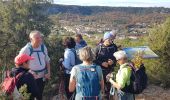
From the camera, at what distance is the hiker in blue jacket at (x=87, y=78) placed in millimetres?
6000

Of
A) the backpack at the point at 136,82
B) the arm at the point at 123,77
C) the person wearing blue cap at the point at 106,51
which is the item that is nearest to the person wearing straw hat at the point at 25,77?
the arm at the point at 123,77

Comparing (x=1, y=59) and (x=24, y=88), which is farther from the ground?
(x=24, y=88)

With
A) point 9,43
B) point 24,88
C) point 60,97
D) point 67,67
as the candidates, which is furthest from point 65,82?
point 24,88

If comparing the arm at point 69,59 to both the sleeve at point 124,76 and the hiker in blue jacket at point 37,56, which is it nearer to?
the hiker in blue jacket at point 37,56

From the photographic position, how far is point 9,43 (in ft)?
32.7

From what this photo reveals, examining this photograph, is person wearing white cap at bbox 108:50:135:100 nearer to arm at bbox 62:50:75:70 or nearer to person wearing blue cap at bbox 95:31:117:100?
arm at bbox 62:50:75:70

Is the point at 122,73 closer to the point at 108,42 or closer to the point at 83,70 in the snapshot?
the point at 83,70

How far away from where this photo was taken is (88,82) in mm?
5996

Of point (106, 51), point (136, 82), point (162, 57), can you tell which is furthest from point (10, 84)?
point (162, 57)

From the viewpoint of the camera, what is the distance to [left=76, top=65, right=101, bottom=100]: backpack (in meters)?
6.00

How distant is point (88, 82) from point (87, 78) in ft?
0.18

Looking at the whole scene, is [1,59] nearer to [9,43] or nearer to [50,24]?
[9,43]

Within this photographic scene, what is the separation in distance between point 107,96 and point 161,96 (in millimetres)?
3056

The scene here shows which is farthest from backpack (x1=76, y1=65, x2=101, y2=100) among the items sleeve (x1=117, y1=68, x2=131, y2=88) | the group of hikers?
sleeve (x1=117, y1=68, x2=131, y2=88)
